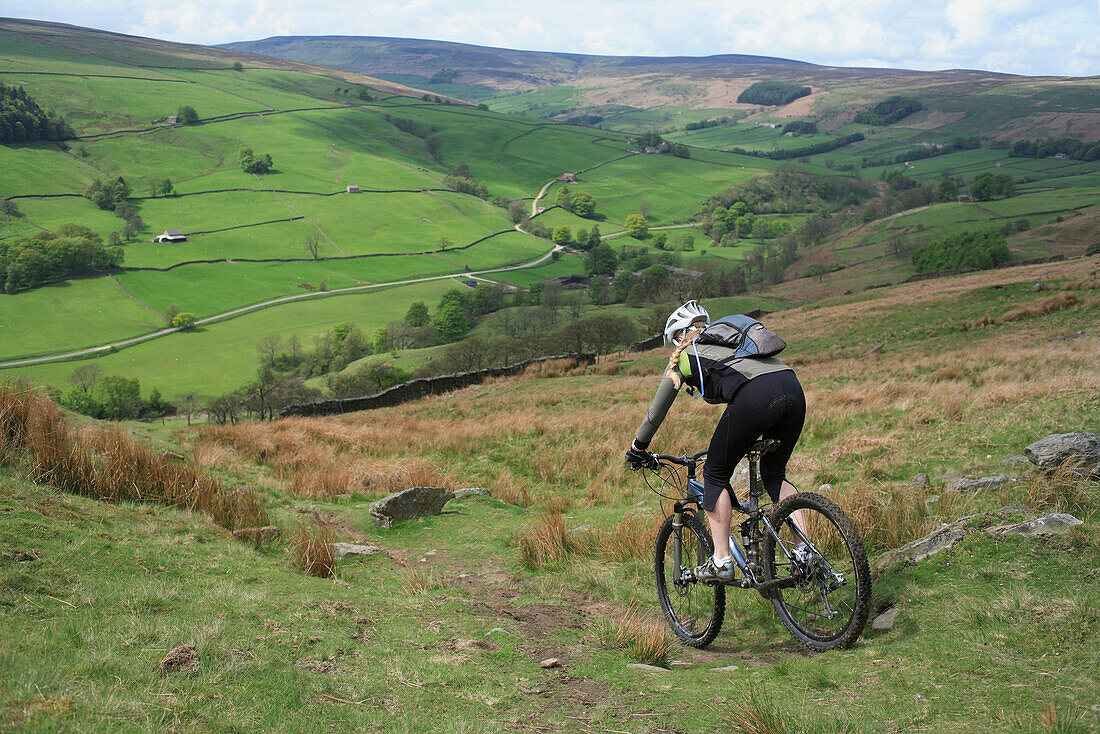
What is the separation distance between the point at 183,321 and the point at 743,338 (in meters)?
106

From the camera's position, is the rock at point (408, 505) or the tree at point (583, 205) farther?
the tree at point (583, 205)

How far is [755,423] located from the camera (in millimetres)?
4617

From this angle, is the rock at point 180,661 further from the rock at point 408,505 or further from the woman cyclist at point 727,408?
the rock at point 408,505

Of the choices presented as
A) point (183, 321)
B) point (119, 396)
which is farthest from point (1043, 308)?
point (183, 321)

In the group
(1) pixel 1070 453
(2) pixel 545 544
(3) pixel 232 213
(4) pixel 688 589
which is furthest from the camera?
(3) pixel 232 213

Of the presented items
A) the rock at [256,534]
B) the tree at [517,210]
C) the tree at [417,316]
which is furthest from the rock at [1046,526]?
the tree at [517,210]

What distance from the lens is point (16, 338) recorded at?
89.5m

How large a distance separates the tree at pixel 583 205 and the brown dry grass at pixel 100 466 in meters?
167

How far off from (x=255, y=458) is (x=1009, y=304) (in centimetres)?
3092

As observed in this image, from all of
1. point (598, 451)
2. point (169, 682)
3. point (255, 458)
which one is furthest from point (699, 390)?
point (255, 458)

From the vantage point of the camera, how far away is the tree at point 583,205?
169000mm

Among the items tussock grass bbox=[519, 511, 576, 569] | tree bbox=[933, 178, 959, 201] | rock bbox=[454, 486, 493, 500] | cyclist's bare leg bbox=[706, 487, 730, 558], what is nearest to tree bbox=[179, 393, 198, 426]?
rock bbox=[454, 486, 493, 500]

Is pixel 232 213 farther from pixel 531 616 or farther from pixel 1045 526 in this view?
pixel 1045 526

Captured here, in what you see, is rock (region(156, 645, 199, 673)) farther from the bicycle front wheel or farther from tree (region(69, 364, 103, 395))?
tree (region(69, 364, 103, 395))
